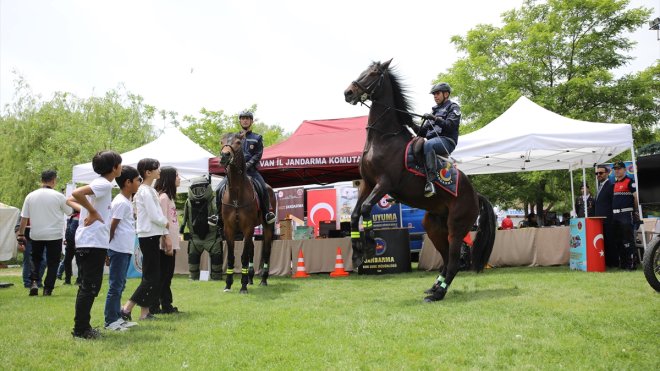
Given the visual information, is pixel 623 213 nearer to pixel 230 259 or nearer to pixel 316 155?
pixel 316 155

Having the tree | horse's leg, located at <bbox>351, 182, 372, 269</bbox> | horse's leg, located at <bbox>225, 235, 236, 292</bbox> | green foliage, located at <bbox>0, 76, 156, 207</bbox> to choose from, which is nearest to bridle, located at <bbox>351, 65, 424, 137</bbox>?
horse's leg, located at <bbox>351, 182, 372, 269</bbox>

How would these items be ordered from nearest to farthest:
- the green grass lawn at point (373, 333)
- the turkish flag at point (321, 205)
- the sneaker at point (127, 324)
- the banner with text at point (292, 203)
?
the green grass lawn at point (373, 333) → the sneaker at point (127, 324) → the banner with text at point (292, 203) → the turkish flag at point (321, 205)

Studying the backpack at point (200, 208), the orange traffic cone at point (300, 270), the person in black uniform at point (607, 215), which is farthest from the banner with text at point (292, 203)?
the person in black uniform at point (607, 215)

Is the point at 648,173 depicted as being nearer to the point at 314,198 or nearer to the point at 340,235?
the point at 340,235

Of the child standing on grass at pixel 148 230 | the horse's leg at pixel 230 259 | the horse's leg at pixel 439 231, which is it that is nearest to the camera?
the child standing on grass at pixel 148 230

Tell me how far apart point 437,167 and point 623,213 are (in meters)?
5.92

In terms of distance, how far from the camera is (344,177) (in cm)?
1504

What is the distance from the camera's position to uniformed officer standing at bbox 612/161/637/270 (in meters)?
10.9

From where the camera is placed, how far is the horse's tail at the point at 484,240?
29.3 ft

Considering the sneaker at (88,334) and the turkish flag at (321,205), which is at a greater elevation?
the turkish flag at (321,205)

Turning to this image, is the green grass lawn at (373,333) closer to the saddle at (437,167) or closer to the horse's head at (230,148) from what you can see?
the saddle at (437,167)

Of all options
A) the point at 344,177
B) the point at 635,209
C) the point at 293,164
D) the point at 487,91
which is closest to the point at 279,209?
A: the point at 344,177

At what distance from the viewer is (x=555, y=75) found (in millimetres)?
26719

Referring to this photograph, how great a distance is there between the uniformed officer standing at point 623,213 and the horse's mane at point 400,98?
5912 millimetres
